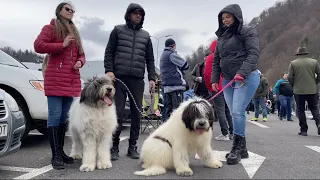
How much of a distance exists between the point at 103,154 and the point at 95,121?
19.1 inches

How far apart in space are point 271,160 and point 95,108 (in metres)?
2.79

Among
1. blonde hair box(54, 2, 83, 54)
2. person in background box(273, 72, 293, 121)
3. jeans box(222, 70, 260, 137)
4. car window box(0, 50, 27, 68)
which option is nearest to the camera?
blonde hair box(54, 2, 83, 54)

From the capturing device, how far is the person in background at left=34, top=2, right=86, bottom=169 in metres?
4.87

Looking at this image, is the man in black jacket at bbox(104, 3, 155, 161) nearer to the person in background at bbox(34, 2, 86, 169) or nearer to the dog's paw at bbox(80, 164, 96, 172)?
the person in background at bbox(34, 2, 86, 169)

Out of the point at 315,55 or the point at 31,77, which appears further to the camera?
the point at 315,55

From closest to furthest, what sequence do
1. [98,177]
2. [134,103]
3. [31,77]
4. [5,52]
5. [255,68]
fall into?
[98,177], [255,68], [134,103], [31,77], [5,52]

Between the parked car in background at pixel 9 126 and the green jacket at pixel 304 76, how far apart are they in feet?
22.7

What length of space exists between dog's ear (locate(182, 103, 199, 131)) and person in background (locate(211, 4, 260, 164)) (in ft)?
3.24

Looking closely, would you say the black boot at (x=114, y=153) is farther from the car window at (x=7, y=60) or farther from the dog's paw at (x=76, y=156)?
the car window at (x=7, y=60)

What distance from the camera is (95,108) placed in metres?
4.85

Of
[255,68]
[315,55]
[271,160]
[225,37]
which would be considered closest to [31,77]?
[225,37]

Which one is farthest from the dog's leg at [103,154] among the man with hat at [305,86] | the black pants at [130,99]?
the man with hat at [305,86]

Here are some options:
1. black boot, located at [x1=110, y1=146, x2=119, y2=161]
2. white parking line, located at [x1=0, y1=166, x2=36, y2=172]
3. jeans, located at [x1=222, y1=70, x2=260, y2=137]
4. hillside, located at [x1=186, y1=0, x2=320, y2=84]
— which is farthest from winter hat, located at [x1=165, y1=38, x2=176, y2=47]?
hillside, located at [x1=186, y1=0, x2=320, y2=84]

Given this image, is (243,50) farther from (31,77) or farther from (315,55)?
(315,55)
